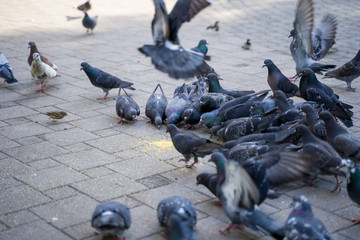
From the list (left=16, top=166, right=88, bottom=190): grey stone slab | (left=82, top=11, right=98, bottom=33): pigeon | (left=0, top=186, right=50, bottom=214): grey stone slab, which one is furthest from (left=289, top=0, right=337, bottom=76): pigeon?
(left=82, top=11, right=98, bottom=33): pigeon

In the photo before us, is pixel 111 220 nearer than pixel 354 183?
Yes

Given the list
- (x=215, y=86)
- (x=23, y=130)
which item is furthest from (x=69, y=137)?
(x=215, y=86)

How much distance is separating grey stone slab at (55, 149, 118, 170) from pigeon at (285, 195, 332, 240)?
8.18ft

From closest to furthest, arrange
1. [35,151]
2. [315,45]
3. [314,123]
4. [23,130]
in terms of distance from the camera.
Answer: [314,123] → [35,151] → [23,130] → [315,45]

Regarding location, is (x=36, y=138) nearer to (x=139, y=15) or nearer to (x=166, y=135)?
(x=166, y=135)

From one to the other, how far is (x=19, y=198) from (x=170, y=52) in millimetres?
2165

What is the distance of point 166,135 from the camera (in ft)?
21.2

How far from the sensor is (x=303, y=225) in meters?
3.61

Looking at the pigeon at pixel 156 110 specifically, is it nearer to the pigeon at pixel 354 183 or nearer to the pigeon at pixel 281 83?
the pigeon at pixel 281 83

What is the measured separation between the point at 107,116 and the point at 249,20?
8.62 meters

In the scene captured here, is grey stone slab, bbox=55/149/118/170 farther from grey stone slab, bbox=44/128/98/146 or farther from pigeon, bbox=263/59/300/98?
pigeon, bbox=263/59/300/98

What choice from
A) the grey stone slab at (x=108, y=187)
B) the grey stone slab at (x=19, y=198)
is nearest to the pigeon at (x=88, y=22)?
the grey stone slab at (x=108, y=187)

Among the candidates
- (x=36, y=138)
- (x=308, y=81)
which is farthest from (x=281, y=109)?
(x=36, y=138)

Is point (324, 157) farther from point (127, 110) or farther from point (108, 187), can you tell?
point (127, 110)
